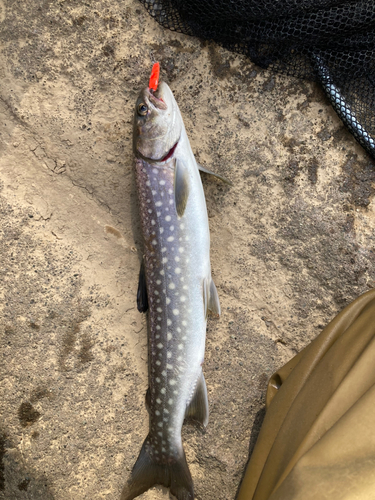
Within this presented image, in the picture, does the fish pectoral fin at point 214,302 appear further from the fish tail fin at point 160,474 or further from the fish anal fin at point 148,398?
the fish tail fin at point 160,474

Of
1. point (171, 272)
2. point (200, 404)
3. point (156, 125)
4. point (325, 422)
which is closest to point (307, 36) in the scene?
point (156, 125)

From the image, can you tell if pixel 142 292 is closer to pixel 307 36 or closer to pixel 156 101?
pixel 156 101

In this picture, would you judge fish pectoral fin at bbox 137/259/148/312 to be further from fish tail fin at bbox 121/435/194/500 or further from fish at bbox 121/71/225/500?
fish tail fin at bbox 121/435/194/500

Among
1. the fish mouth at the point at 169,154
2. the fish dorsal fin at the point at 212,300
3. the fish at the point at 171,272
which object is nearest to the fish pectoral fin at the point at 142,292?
the fish at the point at 171,272

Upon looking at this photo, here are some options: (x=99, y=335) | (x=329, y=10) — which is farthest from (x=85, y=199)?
(x=329, y=10)

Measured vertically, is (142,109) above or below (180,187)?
above
